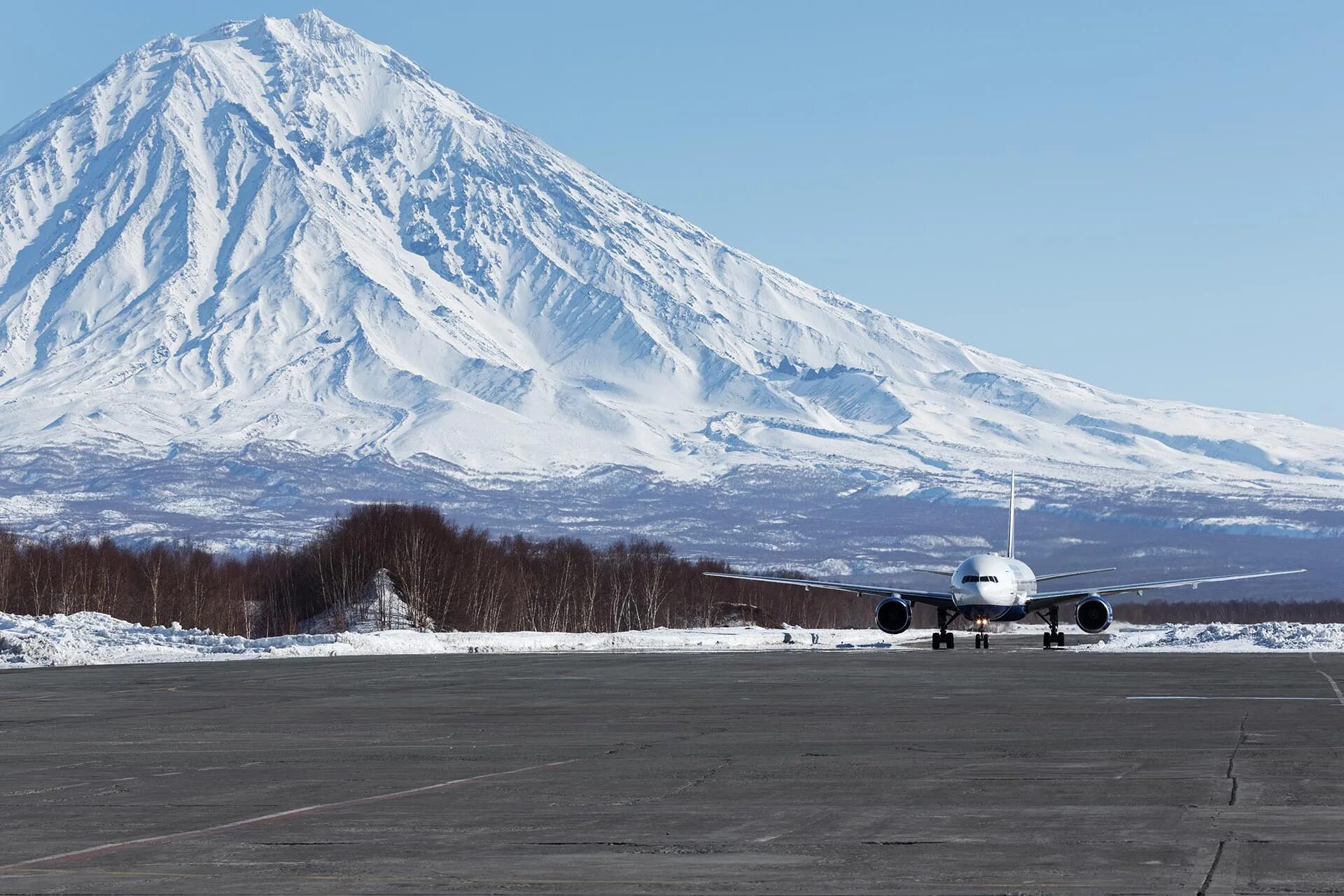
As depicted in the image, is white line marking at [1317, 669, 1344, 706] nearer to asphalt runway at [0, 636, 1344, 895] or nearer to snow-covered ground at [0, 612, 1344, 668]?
asphalt runway at [0, 636, 1344, 895]

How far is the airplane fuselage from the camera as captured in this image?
6525 centimetres

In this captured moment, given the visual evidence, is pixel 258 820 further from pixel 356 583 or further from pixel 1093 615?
pixel 356 583

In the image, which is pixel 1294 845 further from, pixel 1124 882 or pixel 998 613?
pixel 998 613

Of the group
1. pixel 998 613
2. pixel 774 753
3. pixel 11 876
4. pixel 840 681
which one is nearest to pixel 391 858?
pixel 11 876

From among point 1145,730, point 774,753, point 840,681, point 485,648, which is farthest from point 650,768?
point 485,648

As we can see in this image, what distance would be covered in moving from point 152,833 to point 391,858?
2642mm

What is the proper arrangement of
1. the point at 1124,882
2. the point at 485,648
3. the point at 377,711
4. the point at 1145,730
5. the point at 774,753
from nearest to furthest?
the point at 1124,882, the point at 774,753, the point at 1145,730, the point at 377,711, the point at 485,648

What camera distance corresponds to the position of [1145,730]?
79.2ft

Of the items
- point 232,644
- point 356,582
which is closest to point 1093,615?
point 232,644

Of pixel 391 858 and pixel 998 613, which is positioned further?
pixel 998 613

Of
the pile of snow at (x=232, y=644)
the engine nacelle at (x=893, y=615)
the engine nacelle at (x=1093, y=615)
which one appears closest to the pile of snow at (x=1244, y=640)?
the engine nacelle at (x=1093, y=615)

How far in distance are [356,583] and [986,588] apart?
194ft

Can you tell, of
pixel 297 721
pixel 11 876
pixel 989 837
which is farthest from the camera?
pixel 297 721

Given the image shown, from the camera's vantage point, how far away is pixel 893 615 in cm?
6812
